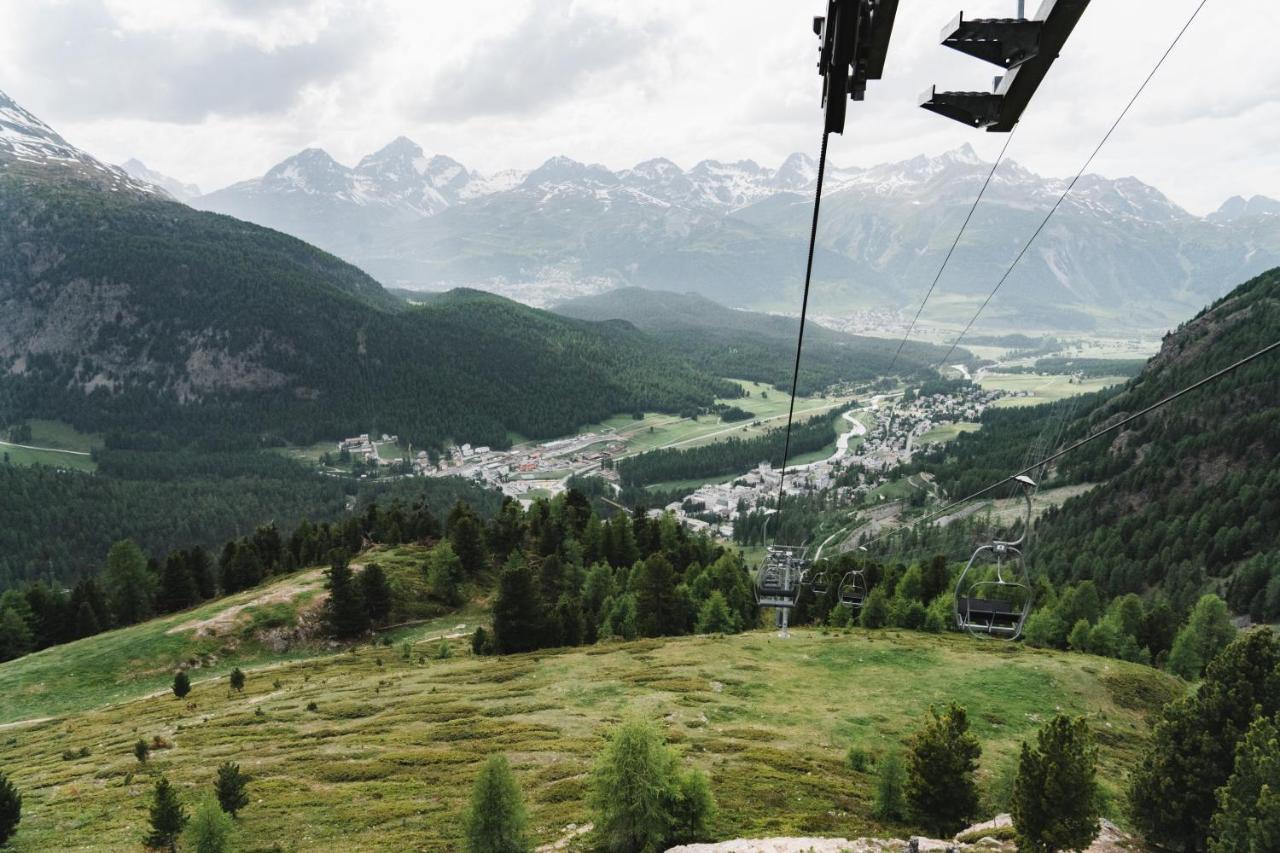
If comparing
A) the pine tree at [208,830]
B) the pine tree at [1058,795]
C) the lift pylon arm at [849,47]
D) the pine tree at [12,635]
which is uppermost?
the lift pylon arm at [849,47]

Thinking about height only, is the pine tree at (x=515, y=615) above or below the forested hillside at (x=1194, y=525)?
below

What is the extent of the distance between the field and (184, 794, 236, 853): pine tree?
633 centimetres

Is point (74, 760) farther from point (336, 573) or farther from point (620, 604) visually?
point (620, 604)

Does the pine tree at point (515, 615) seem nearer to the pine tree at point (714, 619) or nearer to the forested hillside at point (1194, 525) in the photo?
the pine tree at point (714, 619)

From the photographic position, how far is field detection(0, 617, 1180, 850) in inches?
1463

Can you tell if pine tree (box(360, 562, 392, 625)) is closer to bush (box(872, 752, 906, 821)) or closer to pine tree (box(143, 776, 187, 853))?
pine tree (box(143, 776, 187, 853))

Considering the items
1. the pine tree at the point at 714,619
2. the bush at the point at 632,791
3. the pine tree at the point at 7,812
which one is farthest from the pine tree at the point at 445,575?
the bush at the point at 632,791

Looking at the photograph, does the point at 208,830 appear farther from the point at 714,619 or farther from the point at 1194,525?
the point at 1194,525

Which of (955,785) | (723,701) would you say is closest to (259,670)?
(723,701)

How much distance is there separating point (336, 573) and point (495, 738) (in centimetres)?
5005

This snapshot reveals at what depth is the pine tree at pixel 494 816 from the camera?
28219 mm

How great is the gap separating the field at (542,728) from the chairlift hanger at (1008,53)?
115ft

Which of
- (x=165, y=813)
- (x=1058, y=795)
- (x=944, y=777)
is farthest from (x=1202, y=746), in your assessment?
(x=165, y=813)

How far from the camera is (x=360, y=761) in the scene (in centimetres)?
4503
